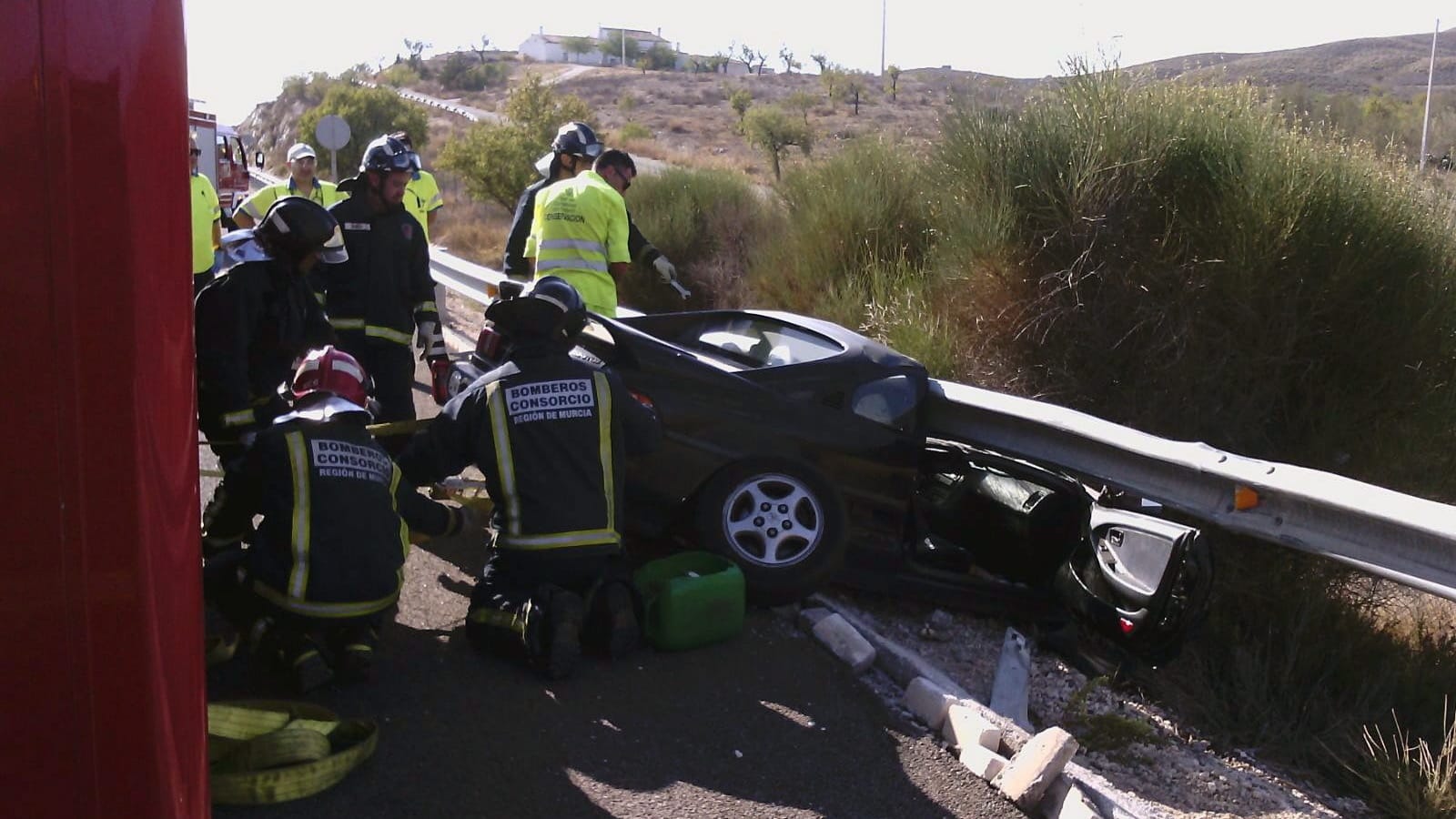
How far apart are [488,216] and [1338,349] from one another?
23727mm

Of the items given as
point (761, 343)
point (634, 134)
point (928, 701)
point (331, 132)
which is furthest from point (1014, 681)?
point (634, 134)

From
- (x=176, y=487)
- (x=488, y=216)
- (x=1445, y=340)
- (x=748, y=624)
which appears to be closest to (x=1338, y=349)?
(x=1445, y=340)

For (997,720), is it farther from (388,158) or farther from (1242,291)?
(388,158)

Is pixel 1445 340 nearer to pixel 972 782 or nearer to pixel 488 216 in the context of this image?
pixel 972 782

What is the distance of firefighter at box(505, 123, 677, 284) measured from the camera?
826 cm

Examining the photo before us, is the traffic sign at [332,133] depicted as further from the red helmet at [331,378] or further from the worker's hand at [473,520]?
the red helmet at [331,378]

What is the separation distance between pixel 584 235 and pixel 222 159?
18.1m

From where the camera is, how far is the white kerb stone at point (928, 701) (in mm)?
4543

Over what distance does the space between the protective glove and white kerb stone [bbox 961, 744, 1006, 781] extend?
3974 mm

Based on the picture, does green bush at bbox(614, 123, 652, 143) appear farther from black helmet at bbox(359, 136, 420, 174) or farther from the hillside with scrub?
black helmet at bbox(359, 136, 420, 174)

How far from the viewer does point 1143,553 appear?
16.9 feet

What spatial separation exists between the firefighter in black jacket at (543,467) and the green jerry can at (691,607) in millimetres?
146

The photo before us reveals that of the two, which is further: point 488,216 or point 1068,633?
point 488,216

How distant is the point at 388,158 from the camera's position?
6.96 metres
